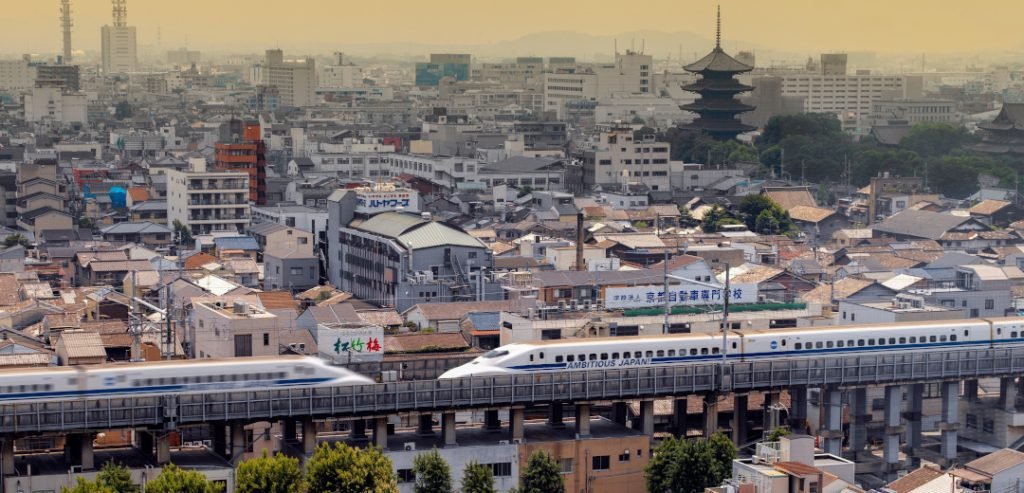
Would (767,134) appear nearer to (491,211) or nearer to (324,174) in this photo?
(324,174)

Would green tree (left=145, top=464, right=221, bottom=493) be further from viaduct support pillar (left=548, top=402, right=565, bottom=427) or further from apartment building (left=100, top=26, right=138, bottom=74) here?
apartment building (left=100, top=26, right=138, bottom=74)

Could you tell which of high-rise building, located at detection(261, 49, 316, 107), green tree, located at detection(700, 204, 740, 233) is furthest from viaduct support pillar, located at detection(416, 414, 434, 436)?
high-rise building, located at detection(261, 49, 316, 107)

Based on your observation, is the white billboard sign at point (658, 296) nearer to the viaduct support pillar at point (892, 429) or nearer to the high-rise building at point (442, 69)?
the viaduct support pillar at point (892, 429)

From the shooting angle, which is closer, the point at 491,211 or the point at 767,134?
the point at 491,211

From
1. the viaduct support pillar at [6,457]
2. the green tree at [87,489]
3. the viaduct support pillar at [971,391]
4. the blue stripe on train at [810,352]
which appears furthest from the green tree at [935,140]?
the green tree at [87,489]

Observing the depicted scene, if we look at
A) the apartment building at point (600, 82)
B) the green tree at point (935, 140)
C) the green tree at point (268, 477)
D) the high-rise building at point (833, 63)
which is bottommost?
the green tree at point (268, 477)

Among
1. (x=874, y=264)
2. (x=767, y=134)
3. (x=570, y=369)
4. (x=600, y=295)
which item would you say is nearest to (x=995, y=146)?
(x=767, y=134)
